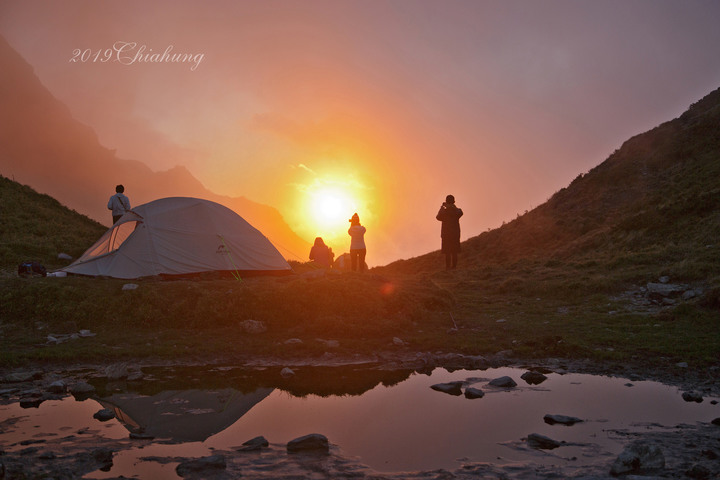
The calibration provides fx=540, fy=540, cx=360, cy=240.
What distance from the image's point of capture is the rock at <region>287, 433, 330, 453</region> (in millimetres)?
5508

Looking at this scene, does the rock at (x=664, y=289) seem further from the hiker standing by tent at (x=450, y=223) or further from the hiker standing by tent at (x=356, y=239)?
the hiker standing by tent at (x=356, y=239)

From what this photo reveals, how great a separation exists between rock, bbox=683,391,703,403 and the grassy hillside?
18100 mm

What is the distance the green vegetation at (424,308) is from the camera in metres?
10.2

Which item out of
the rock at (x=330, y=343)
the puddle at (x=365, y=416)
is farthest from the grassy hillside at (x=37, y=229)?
the puddle at (x=365, y=416)

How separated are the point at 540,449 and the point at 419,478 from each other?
1447 mm

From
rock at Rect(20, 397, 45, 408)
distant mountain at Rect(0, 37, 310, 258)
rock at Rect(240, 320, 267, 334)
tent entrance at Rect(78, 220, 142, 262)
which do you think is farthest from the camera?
distant mountain at Rect(0, 37, 310, 258)

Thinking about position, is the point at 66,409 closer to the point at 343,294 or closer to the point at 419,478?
the point at 419,478

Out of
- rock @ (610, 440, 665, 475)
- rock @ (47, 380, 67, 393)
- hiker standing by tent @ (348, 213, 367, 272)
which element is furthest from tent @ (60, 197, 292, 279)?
rock @ (610, 440, 665, 475)

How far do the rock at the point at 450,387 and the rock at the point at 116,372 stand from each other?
194 inches

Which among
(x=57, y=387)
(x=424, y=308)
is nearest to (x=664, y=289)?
(x=424, y=308)

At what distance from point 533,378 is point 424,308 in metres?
5.04

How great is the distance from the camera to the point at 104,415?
259 inches

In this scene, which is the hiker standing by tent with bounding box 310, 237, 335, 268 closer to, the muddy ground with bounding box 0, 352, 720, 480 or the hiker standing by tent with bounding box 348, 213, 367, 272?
the hiker standing by tent with bounding box 348, 213, 367, 272

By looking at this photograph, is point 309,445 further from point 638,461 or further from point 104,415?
point 638,461
